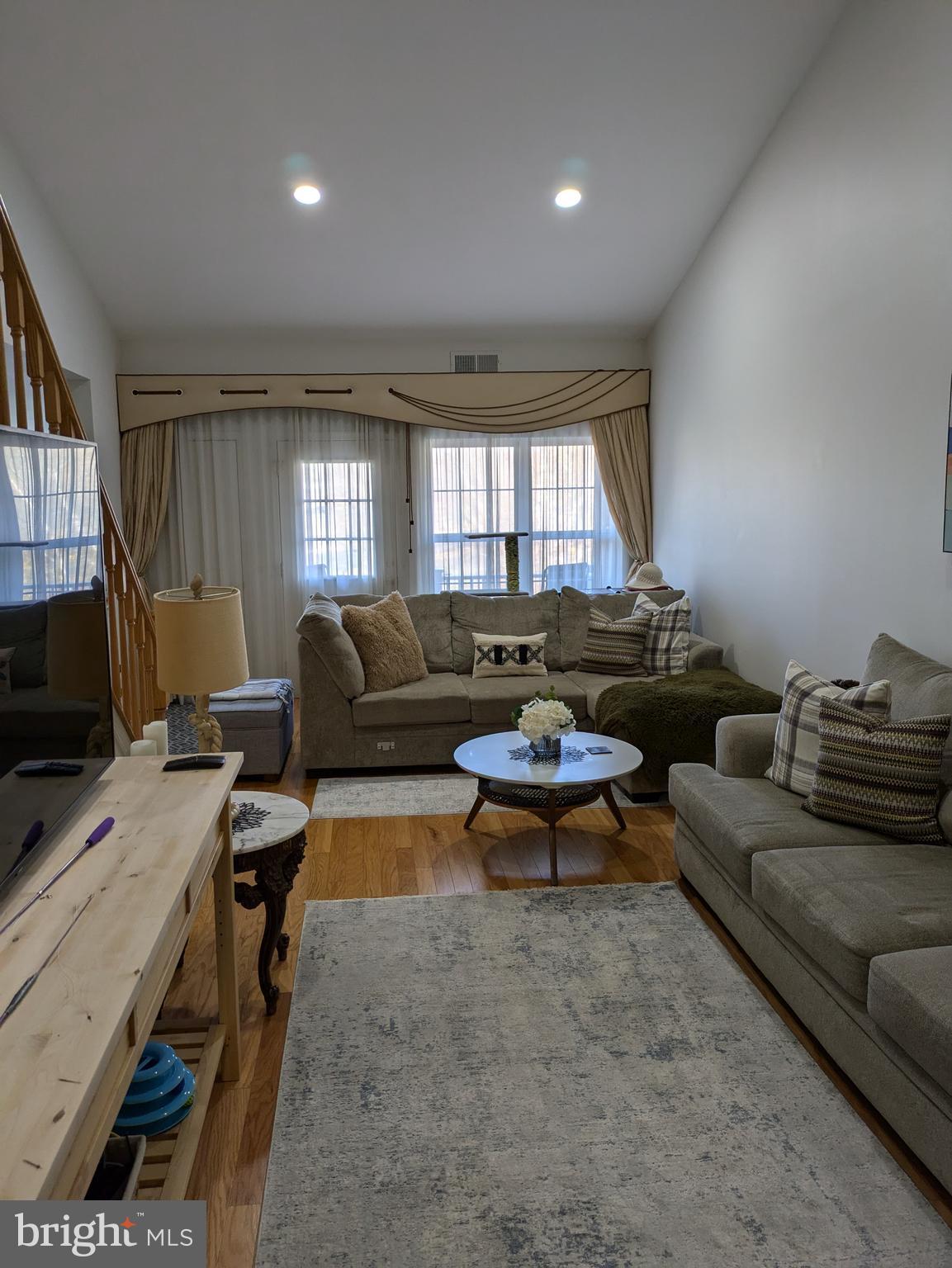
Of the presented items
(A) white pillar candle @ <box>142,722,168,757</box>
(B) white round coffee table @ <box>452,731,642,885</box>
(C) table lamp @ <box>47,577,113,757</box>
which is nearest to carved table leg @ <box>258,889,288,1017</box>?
(A) white pillar candle @ <box>142,722,168,757</box>

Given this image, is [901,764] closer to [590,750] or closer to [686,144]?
[590,750]

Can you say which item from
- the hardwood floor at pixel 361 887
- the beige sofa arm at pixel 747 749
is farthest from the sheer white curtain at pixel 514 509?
the beige sofa arm at pixel 747 749

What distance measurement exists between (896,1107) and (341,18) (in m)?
4.28

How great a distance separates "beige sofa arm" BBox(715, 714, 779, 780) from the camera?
3.31m

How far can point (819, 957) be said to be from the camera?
2.26 meters

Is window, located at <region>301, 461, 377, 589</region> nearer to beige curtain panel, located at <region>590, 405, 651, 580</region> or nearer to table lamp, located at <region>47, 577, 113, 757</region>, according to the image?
beige curtain panel, located at <region>590, 405, 651, 580</region>

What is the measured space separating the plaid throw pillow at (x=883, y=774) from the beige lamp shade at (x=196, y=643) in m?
1.78

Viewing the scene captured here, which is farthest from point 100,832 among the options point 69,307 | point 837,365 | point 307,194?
point 69,307

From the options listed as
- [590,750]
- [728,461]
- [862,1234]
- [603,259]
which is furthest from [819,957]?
[603,259]

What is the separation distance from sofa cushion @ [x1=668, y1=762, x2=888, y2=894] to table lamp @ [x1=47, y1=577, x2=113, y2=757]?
1.80 metres

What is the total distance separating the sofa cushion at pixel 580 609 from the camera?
5605 millimetres

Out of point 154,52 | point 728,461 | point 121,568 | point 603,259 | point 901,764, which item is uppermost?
point 154,52

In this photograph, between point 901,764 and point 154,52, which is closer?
point 901,764

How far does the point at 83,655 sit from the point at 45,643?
0.76 ft
